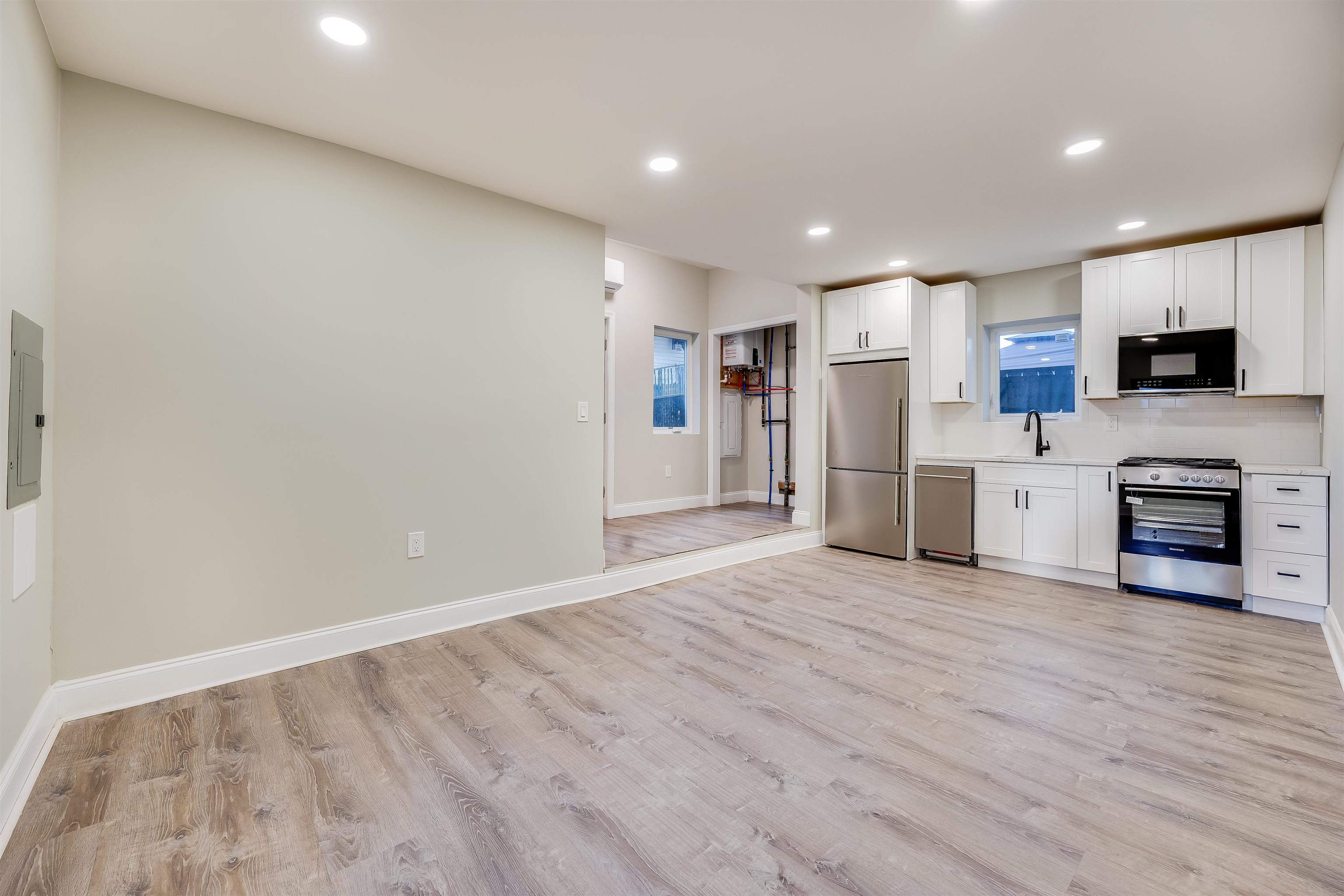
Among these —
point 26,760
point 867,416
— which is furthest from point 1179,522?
point 26,760

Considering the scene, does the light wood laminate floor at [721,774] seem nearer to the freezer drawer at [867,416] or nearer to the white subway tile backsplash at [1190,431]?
the white subway tile backsplash at [1190,431]

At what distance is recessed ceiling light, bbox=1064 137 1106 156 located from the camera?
2598mm

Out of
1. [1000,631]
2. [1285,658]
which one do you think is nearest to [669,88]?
[1000,631]

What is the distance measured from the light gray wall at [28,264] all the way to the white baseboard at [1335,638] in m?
4.88

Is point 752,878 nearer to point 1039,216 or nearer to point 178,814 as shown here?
point 178,814

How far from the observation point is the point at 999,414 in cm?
498

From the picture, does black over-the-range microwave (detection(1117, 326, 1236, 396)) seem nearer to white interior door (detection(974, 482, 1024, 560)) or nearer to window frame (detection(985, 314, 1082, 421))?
window frame (detection(985, 314, 1082, 421))

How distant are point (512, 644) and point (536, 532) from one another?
756 millimetres

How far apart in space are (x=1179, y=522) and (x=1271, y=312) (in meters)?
1.37

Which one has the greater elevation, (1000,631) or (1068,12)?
(1068,12)

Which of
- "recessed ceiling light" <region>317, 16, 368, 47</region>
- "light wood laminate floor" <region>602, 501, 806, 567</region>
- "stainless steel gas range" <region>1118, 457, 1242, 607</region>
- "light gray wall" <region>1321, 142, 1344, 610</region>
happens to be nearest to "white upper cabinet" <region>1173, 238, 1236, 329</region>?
"light gray wall" <region>1321, 142, 1344, 610</region>

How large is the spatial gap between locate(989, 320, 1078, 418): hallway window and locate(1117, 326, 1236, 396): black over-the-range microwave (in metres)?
0.57

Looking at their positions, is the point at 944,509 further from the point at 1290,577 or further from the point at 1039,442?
the point at 1290,577

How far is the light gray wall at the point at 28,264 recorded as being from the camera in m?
1.63
